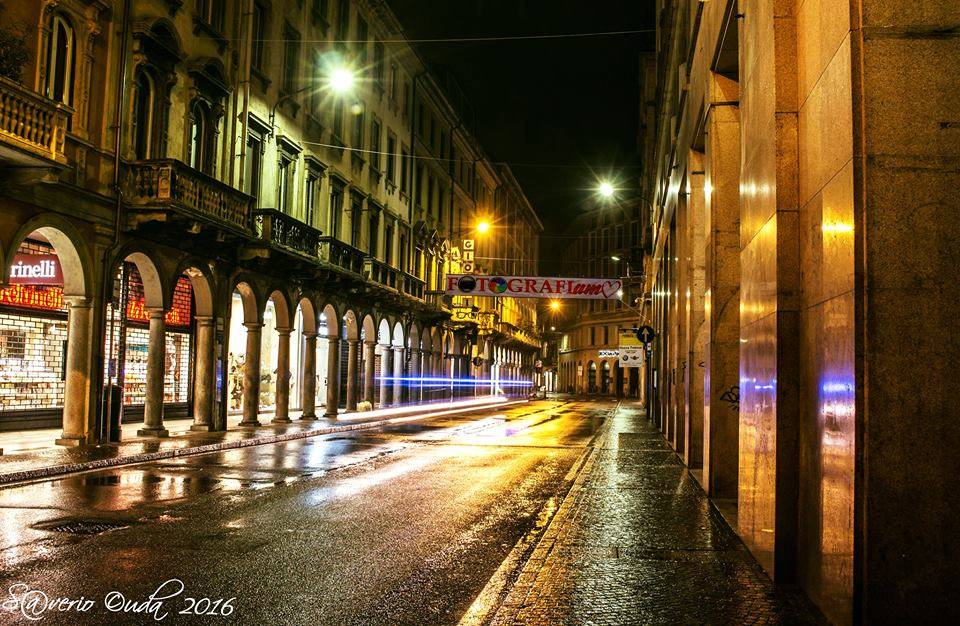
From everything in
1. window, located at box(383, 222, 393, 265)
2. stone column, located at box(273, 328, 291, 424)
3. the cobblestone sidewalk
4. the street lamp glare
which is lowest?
the cobblestone sidewalk

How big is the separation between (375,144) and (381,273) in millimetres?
5825

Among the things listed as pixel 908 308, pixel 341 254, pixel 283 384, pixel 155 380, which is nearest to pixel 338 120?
pixel 341 254

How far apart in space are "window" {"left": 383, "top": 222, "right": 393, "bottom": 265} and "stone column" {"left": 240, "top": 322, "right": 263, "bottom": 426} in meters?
13.7

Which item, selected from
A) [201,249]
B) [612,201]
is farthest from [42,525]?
[612,201]

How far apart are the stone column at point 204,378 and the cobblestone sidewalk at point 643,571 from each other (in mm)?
13081

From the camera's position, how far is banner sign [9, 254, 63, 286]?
1723cm

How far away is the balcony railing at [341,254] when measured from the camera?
93.2 feet

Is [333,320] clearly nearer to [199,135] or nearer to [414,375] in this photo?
[199,135]

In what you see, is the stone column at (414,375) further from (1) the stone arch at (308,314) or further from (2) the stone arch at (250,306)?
(2) the stone arch at (250,306)

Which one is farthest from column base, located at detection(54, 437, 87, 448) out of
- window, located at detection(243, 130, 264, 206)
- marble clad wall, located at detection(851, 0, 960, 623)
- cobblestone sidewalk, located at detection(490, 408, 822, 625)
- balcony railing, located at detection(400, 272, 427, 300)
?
balcony railing, located at detection(400, 272, 427, 300)

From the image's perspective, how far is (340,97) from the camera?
31953 millimetres

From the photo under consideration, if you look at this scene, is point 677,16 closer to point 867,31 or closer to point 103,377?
point 103,377

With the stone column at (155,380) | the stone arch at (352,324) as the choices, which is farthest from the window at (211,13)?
the stone arch at (352,324)

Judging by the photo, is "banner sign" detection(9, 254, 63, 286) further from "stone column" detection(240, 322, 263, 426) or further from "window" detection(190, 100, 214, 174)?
"stone column" detection(240, 322, 263, 426)
